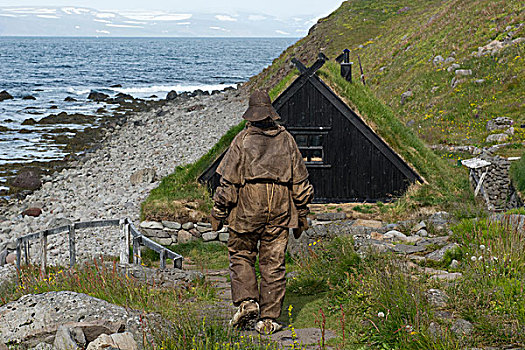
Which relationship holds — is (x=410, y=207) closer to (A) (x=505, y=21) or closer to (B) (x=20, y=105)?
(A) (x=505, y=21)

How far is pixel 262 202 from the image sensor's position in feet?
20.9

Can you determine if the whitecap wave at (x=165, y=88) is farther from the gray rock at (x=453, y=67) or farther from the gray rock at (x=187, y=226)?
the gray rock at (x=187, y=226)

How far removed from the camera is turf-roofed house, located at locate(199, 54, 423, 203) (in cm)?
1407

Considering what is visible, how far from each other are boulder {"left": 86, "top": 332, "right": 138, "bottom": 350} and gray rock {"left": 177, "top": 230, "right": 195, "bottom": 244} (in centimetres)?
764

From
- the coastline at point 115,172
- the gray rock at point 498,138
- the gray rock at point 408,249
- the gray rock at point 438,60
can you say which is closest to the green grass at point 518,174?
the gray rock at point 498,138

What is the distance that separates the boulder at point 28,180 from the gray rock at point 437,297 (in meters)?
23.9

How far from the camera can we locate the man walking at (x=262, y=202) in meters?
6.39

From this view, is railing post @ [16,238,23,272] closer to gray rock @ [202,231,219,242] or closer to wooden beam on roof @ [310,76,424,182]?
gray rock @ [202,231,219,242]

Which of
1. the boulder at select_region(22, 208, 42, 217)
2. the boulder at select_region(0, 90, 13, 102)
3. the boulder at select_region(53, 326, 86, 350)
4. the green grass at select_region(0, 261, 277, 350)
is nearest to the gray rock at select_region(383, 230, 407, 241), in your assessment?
the green grass at select_region(0, 261, 277, 350)

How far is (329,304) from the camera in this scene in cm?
679

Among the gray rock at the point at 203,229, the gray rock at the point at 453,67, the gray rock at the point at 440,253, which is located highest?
the gray rock at the point at 453,67

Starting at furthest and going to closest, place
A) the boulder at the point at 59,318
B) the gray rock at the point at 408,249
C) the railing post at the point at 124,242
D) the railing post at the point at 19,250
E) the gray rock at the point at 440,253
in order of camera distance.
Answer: the railing post at the point at 19,250, the railing post at the point at 124,242, the gray rock at the point at 408,249, the gray rock at the point at 440,253, the boulder at the point at 59,318

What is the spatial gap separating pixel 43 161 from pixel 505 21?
27.2 metres

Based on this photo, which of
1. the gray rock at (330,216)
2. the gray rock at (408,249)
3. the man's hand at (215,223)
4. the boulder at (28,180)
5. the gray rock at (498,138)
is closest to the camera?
the man's hand at (215,223)
